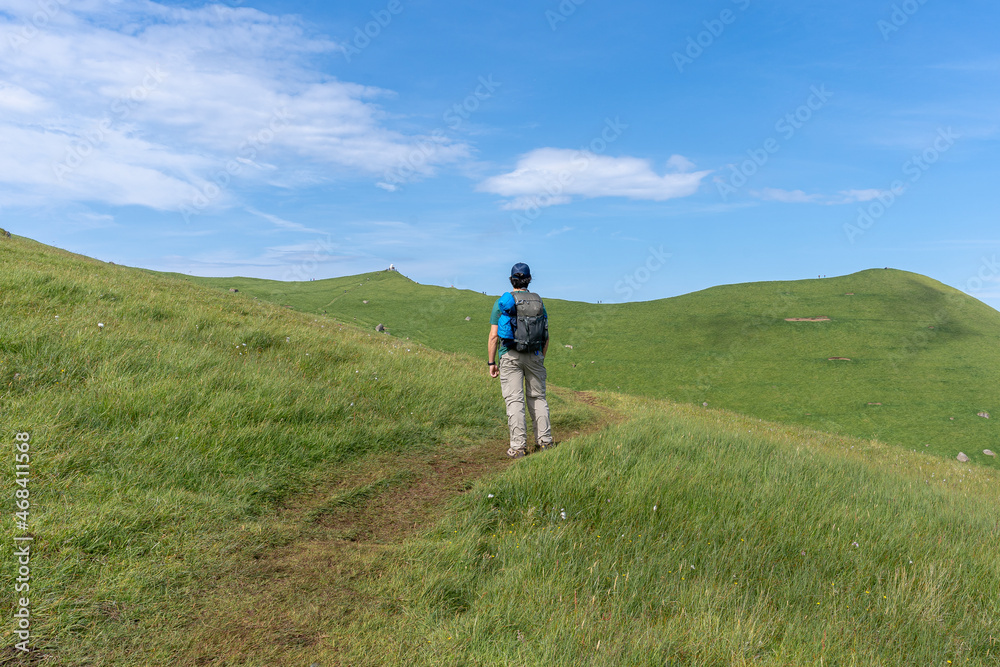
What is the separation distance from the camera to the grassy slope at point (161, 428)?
4543 mm

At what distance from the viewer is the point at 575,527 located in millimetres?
5859

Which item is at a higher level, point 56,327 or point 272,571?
point 56,327

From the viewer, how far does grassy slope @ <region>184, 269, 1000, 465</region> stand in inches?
1075

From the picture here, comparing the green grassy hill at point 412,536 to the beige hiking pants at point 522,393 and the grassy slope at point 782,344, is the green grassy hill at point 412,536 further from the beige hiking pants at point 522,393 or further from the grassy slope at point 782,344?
the grassy slope at point 782,344

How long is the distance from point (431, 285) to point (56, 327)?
41.1 meters

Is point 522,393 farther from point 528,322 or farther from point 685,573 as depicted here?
point 685,573

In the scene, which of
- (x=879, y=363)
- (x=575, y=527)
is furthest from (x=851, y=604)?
(x=879, y=363)

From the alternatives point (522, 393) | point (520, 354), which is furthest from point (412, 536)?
point (520, 354)

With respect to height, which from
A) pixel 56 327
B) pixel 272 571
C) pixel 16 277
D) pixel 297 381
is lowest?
pixel 272 571

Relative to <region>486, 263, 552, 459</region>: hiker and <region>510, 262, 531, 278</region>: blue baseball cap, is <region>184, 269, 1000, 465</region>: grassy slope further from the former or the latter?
<region>510, 262, 531, 278</region>: blue baseball cap

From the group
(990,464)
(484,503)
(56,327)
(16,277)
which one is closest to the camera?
(484,503)

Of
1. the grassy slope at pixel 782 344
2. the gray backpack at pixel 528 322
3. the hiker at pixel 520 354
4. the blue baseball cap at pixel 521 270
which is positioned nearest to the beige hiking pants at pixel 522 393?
the hiker at pixel 520 354

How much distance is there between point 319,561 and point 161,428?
130 inches

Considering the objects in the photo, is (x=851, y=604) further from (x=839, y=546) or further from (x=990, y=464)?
(x=990, y=464)
